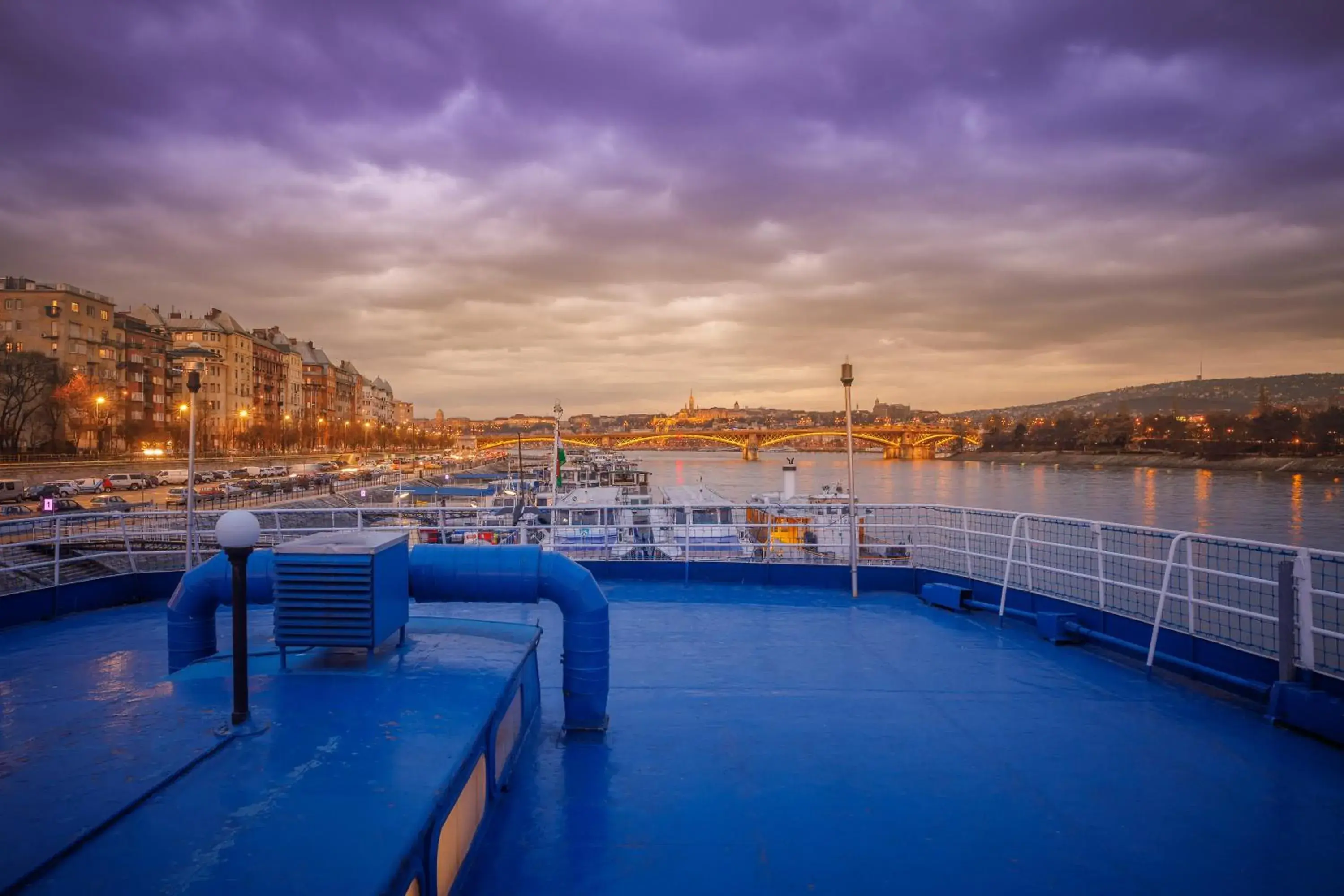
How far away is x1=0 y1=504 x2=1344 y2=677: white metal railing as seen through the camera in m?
6.57

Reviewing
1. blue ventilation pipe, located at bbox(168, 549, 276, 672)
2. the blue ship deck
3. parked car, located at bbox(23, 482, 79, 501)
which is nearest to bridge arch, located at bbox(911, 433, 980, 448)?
parked car, located at bbox(23, 482, 79, 501)

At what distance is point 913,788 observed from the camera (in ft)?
14.2

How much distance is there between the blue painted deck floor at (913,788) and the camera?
347 cm

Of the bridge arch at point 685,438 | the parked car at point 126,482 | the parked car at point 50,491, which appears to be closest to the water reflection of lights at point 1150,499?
the bridge arch at point 685,438

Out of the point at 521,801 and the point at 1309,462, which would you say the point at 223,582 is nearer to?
the point at 521,801

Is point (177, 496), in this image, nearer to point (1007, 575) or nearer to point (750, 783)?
point (1007, 575)

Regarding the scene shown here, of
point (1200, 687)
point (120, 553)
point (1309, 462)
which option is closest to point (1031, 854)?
point (1200, 687)

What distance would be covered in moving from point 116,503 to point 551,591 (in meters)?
43.6

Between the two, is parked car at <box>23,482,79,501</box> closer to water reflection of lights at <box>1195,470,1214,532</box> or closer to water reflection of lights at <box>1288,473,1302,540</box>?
water reflection of lights at <box>1195,470,1214,532</box>

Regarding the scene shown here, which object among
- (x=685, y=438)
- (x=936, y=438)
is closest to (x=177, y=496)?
(x=685, y=438)

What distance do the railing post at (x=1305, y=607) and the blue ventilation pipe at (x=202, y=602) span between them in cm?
717

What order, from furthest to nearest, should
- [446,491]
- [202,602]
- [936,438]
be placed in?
[936,438] → [446,491] → [202,602]

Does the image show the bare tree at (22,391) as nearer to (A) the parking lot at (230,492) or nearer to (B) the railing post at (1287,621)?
(A) the parking lot at (230,492)

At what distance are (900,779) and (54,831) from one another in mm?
4012
